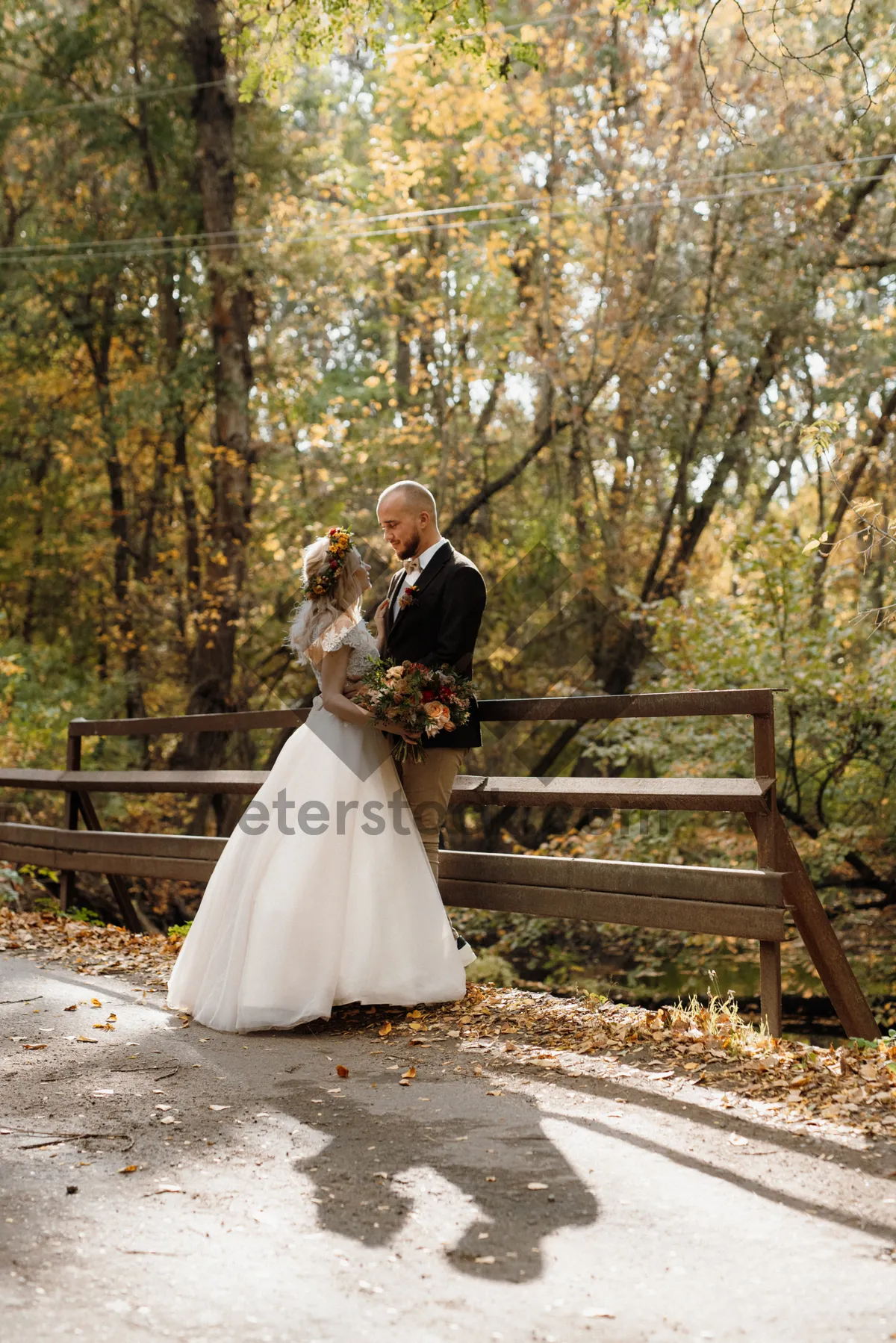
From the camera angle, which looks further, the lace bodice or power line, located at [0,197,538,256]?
power line, located at [0,197,538,256]

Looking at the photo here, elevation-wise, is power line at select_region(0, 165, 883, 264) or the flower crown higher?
power line at select_region(0, 165, 883, 264)

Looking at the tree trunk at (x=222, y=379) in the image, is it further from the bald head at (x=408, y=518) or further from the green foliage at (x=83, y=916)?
the bald head at (x=408, y=518)

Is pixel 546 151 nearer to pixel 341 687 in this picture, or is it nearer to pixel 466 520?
pixel 466 520

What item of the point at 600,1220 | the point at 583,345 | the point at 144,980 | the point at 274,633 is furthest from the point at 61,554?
the point at 600,1220

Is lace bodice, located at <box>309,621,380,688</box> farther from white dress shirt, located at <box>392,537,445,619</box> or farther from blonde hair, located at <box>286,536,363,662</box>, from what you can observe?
white dress shirt, located at <box>392,537,445,619</box>

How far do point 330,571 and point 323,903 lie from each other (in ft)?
4.94

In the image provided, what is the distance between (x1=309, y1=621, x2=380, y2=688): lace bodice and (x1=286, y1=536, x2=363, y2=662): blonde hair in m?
0.05

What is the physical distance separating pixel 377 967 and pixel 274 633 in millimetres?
14626

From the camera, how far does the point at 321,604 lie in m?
5.65

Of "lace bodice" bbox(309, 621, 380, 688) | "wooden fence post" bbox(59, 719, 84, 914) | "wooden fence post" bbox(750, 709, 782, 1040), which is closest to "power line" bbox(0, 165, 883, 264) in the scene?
"wooden fence post" bbox(59, 719, 84, 914)

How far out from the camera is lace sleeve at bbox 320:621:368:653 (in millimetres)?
5547

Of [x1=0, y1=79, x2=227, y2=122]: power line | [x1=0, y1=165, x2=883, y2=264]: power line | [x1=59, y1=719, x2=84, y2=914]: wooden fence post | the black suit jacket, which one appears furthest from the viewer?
[x1=0, y1=79, x2=227, y2=122]: power line

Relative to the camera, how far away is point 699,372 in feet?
58.2

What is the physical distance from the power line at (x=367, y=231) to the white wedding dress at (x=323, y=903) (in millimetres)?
12541
